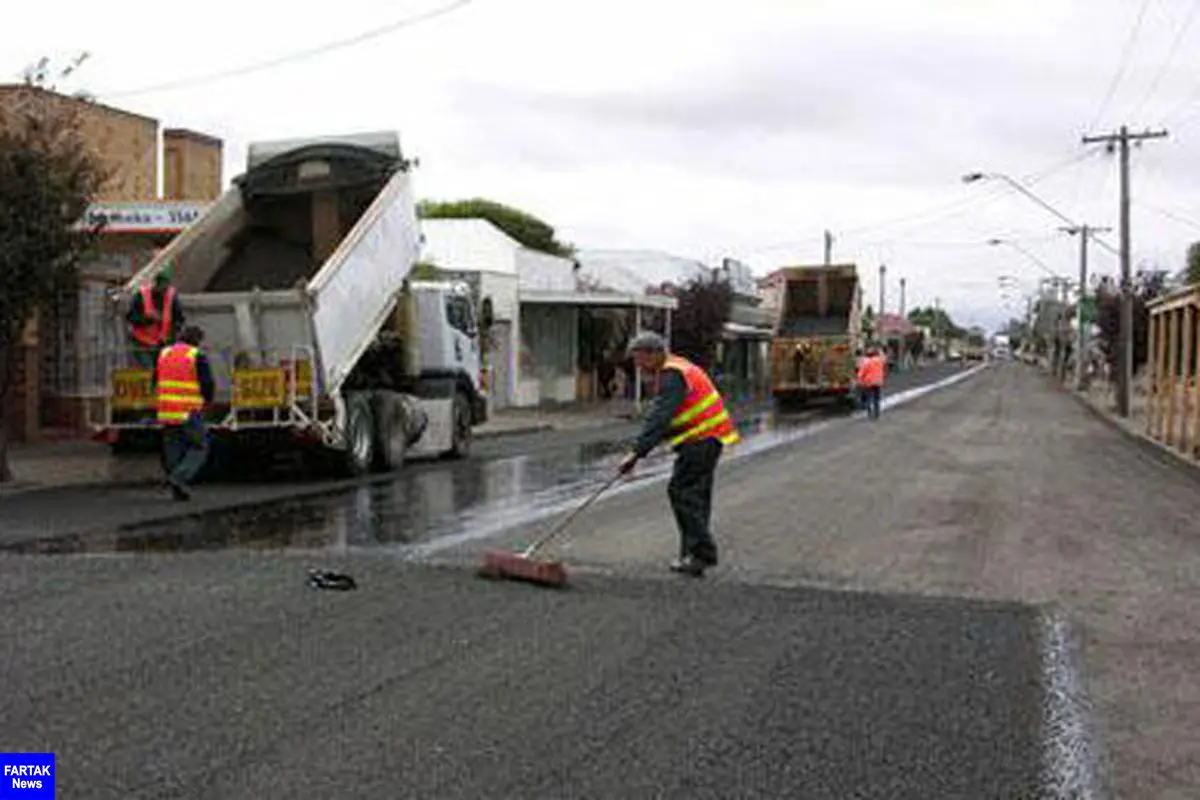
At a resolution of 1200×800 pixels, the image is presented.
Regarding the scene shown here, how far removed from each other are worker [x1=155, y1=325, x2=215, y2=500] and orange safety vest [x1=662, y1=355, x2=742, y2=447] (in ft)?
19.1

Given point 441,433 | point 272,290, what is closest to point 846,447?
point 441,433

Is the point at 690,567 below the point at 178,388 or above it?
below

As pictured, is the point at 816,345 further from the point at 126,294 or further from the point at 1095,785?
the point at 1095,785

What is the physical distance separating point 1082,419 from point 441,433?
23008mm

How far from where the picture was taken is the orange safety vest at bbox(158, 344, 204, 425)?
46.4 feet

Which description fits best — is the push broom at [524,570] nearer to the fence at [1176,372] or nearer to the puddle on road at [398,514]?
the puddle on road at [398,514]

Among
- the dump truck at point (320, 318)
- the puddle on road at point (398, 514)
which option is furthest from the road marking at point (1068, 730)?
the dump truck at point (320, 318)

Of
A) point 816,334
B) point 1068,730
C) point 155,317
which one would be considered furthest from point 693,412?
point 816,334

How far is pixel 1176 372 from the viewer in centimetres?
2745

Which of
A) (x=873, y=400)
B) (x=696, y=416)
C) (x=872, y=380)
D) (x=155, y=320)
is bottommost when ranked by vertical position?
(x=873, y=400)

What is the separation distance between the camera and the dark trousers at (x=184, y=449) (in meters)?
14.4

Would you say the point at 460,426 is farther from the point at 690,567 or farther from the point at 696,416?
the point at 690,567

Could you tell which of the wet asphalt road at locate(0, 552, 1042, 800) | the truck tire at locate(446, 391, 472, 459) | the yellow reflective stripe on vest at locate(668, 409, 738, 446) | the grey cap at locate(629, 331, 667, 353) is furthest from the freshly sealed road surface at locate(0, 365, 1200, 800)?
the truck tire at locate(446, 391, 472, 459)

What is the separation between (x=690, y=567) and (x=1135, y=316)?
39.2m
